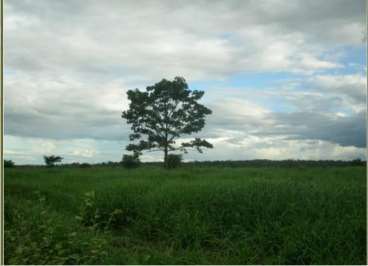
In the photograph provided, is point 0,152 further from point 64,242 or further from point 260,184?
point 260,184

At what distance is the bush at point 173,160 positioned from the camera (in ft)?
17.8

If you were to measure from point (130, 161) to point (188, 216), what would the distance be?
0.94 meters

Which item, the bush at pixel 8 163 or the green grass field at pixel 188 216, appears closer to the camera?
the green grass field at pixel 188 216

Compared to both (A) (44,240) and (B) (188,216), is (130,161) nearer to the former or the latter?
(B) (188,216)

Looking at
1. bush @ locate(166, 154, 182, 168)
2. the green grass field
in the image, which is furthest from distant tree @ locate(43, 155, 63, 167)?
bush @ locate(166, 154, 182, 168)

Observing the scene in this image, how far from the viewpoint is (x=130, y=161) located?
18.3ft

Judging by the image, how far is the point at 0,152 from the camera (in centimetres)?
378

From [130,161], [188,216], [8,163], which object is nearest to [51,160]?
[8,163]

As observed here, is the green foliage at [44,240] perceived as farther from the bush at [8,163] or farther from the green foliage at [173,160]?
the green foliage at [173,160]

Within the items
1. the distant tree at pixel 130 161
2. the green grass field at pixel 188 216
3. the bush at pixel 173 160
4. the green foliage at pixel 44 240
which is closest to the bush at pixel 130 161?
the distant tree at pixel 130 161

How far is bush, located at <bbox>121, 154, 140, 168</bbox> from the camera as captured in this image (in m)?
5.44

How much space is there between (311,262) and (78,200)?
274 cm

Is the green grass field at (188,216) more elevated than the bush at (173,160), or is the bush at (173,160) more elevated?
the bush at (173,160)

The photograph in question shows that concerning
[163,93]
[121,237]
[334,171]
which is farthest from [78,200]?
[334,171]
